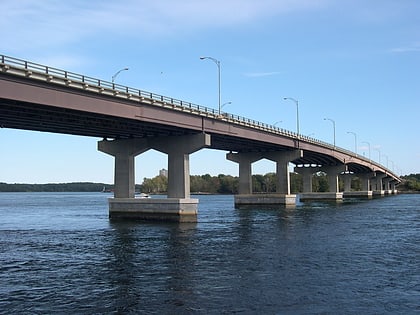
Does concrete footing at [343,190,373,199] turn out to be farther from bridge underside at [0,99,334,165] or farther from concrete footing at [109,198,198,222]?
concrete footing at [109,198,198,222]

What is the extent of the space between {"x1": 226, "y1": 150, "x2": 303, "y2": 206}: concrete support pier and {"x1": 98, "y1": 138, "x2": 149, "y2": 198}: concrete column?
41.0 meters

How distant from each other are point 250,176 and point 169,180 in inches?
1672

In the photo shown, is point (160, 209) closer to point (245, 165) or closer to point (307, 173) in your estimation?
point (245, 165)

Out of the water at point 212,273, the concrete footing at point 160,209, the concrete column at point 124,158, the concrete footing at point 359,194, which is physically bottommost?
the water at point 212,273

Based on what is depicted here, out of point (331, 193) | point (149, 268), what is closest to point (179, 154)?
point (149, 268)

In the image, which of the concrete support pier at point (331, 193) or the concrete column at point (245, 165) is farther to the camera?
the concrete support pier at point (331, 193)

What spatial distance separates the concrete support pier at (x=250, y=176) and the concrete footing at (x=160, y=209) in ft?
142

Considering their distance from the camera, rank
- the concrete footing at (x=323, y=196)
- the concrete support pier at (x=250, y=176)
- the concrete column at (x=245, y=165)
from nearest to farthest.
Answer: the concrete support pier at (x=250, y=176)
the concrete column at (x=245, y=165)
the concrete footing at (x=323, y=196)

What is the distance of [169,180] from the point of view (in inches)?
2655

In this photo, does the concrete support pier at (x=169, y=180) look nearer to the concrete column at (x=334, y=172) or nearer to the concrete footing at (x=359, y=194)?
the concrete column at (x=334, y=172)

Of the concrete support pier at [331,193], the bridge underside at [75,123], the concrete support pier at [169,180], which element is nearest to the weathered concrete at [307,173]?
the concrete support pier at [331,193]

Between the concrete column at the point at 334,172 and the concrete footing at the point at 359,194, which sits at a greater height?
the concrete column at the point at 334,172

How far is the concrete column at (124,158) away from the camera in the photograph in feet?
225

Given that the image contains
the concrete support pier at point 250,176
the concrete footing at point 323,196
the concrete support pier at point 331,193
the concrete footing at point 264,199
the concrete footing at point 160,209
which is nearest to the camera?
the concrete footing at point 160,209
